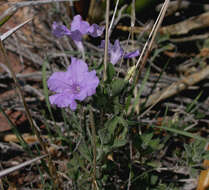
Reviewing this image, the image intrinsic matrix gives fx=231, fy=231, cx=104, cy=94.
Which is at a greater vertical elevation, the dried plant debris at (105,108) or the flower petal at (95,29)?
the flower petal at (95,29)

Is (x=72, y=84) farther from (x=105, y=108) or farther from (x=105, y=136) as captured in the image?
(x=105, y=136)

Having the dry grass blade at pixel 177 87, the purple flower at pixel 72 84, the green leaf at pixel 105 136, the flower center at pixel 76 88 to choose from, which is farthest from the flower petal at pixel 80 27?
the dry grass blade at pixel 177 87

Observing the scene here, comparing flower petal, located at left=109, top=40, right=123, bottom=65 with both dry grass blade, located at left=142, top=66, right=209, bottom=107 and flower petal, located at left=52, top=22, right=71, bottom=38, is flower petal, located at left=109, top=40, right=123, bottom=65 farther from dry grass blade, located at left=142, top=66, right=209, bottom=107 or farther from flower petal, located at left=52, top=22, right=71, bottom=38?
dry grass blade, located at left=142, top=66, right=209, bottom=107

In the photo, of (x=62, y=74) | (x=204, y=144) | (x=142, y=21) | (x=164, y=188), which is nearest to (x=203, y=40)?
(x=142, y=21)

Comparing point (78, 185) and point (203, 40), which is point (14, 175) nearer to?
point (78, 185)

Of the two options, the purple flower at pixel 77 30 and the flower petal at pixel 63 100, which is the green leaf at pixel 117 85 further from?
the purple flower at pixel 77 30

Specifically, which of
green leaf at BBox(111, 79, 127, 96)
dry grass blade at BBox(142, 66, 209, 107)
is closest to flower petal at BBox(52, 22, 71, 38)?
green leaf at BBox(111, 79, 127, 96)

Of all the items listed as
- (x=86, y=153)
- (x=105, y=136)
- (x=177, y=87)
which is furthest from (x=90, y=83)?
(x=177, y=87)

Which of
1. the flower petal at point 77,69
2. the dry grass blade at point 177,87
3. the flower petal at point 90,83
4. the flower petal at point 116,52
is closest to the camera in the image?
the flower petal at point 90,83
